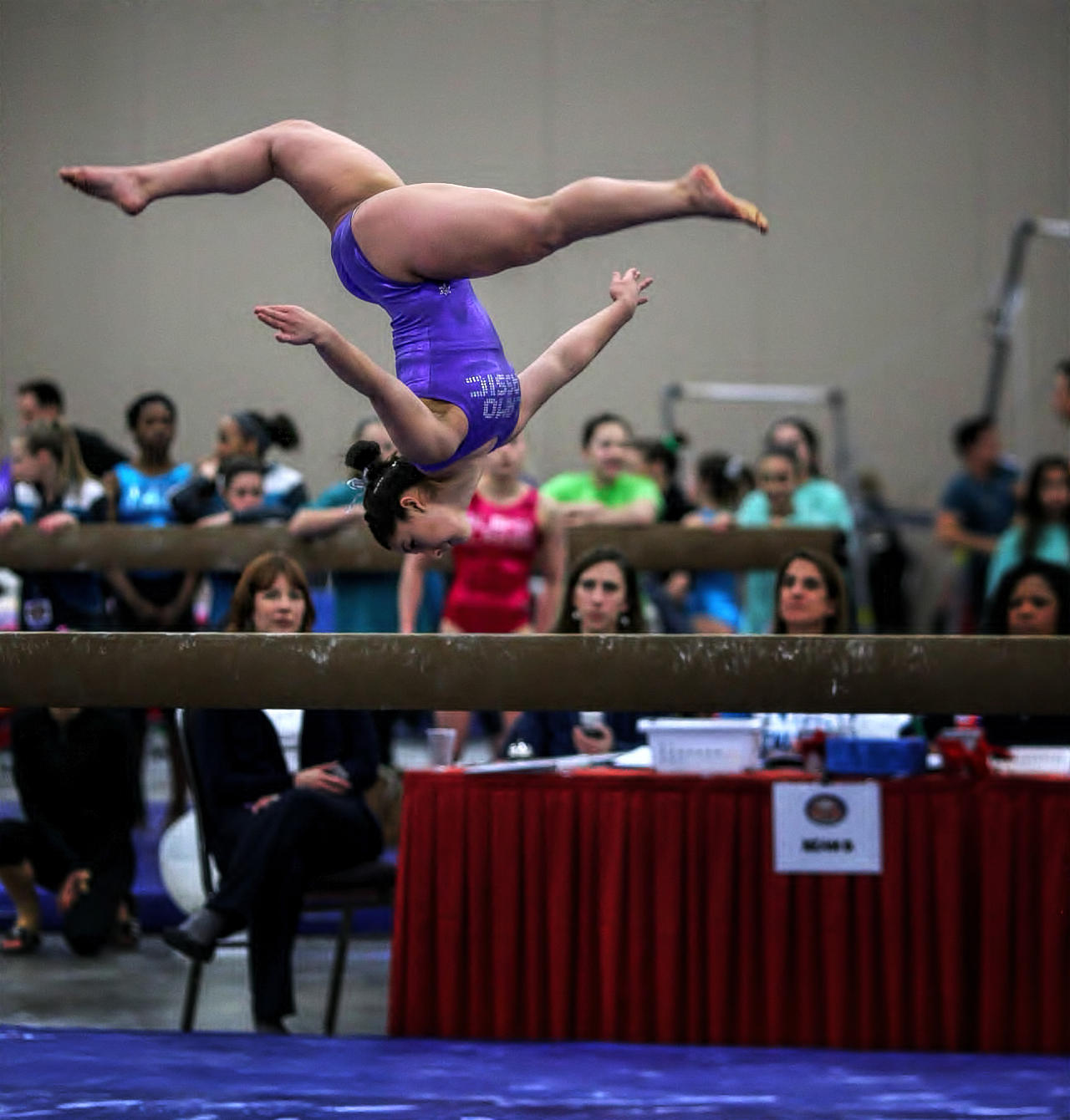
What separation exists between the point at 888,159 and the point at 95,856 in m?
6.33

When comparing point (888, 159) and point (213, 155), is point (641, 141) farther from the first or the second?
point (213, 155)

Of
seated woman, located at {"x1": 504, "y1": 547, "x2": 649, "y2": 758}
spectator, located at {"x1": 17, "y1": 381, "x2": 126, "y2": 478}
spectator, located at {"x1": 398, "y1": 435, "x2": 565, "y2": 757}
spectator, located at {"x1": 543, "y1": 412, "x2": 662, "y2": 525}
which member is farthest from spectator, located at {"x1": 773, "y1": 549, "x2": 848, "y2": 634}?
spectator, located at {"x1": 17, "y1": 381, "x2": 126, "y2": 478}

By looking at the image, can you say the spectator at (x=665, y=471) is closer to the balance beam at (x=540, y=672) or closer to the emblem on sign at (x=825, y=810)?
the emblem on sign at (x=825, y=810)

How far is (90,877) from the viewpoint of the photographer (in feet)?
15.6

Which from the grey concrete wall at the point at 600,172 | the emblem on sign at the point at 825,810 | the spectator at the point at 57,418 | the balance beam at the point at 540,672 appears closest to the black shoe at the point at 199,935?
the balance beam at the point at 540,672

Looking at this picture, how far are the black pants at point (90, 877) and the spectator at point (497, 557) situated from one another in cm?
113

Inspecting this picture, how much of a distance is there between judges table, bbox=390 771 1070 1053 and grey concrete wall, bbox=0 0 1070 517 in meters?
3.07

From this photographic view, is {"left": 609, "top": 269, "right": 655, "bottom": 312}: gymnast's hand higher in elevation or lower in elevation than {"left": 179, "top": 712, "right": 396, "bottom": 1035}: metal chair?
higher

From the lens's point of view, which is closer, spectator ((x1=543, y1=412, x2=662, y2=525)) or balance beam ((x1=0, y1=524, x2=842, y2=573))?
balance beam ((x1=0, y1=524, x2=842, y2=573))

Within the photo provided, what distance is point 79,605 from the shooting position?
542 centimetres

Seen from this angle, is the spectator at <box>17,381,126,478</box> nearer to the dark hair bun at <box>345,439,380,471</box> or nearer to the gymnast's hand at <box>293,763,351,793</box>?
the gymnast's hand at <box>293,763,351,793</box>

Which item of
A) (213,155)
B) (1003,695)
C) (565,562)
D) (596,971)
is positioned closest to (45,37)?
(565,562)

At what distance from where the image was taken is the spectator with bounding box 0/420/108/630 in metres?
5.33

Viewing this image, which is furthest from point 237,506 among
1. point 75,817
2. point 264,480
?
point 75,817
